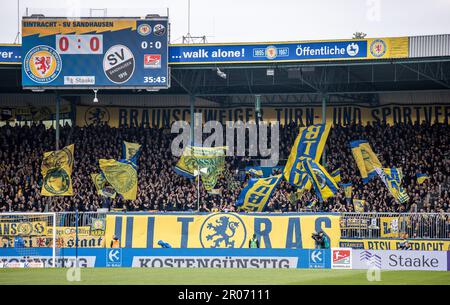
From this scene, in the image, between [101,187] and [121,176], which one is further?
[101,187]

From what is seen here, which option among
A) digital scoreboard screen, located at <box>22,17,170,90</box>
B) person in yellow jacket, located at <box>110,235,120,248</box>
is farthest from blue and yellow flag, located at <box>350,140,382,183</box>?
person in yellow jacket, located at <box>110,235,120,248</box>

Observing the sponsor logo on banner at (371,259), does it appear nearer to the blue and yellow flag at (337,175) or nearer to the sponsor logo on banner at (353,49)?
the blue and yellow flag at (337,175)

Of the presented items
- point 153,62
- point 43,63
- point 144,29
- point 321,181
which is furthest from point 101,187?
point 321,181

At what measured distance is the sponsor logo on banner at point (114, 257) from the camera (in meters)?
34.7

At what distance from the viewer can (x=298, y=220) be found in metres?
37.2

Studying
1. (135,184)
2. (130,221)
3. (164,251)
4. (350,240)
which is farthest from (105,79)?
(350,240)

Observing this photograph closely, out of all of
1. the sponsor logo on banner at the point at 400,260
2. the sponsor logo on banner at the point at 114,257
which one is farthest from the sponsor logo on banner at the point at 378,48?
the sponsor logo on banner at the point at 114,257

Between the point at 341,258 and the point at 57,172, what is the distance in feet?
59.5

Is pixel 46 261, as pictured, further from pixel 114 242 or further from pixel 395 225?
pixel 395 225

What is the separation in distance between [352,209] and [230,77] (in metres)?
11.5

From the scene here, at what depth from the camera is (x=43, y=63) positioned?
43.9 meters

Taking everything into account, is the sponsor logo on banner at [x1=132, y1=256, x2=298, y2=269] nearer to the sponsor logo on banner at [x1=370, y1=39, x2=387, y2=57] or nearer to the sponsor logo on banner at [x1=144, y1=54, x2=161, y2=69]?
the sponsor logo on banner at [x1=144, y1=54, x2=161, y2=69]
